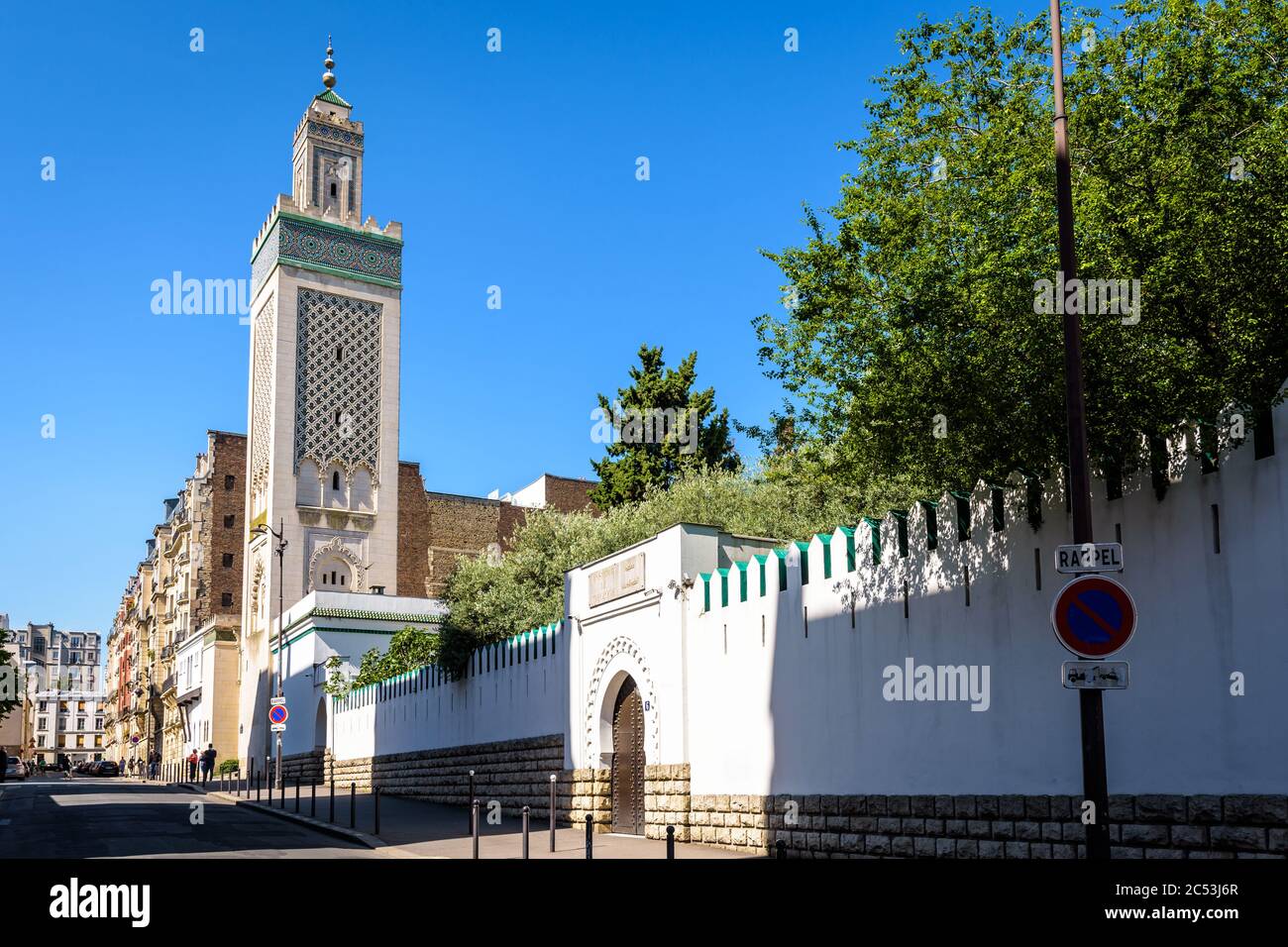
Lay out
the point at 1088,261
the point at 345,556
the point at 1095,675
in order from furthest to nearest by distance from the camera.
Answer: the point at 345,556
the point at 1088,261
the point at 1095,675

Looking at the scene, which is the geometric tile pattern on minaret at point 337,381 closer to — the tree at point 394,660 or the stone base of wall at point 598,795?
the tree at point 394,660

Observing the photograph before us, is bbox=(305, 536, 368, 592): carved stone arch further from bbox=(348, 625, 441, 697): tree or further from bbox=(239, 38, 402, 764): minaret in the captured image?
bbox=(348, 625, 441, 697): tree

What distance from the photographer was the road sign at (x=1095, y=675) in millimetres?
8789

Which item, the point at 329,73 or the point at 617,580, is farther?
the point at 329,73

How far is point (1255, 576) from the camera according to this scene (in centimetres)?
1002

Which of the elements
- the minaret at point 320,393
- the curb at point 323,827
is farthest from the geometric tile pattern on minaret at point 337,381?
the curb at point 323,827

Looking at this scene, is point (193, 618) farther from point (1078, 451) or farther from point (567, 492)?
point (1078, 451)

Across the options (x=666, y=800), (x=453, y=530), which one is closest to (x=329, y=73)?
(x=453, y=530)

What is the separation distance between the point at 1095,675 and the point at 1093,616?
1.41ft

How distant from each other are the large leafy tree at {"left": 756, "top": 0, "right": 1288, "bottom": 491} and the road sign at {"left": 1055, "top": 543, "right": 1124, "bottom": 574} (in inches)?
86.1

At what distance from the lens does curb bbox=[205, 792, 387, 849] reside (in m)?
18.4

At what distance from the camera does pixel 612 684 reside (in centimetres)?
1997

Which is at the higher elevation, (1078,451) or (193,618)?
(193,618)
